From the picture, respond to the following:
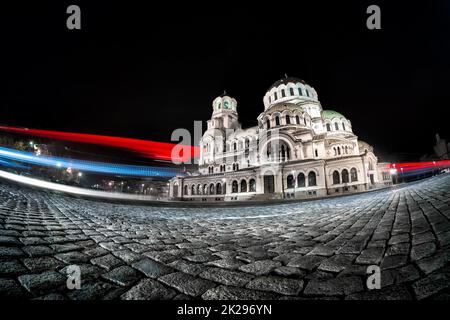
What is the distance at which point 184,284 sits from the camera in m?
1.67

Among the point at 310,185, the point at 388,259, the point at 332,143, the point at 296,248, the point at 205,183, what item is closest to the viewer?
the point at 388,259

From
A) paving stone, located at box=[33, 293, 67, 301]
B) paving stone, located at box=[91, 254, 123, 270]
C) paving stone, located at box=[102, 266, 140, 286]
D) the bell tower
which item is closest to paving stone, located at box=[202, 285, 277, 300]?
paving stone, located at box=[102, 266, 140, 286]

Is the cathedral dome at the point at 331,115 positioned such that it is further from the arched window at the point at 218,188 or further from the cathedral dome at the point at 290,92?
the arched window at the point at 218,188

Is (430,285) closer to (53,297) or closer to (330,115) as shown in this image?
(53,297)

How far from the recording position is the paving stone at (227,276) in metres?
1.72

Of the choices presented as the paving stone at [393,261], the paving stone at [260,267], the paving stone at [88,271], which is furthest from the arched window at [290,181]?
the paving stone at [88,271]

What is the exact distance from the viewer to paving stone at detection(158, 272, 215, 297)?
1571 millimetres

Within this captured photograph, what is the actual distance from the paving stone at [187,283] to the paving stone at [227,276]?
10 centimetres

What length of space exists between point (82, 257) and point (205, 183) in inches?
1522

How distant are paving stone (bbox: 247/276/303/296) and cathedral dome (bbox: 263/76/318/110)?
44639mm

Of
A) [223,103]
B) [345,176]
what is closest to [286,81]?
[223,103]

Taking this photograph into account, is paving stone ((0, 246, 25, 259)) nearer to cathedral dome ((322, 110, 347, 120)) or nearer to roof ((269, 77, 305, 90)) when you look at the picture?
roof ((269, 77, 305, 90))
